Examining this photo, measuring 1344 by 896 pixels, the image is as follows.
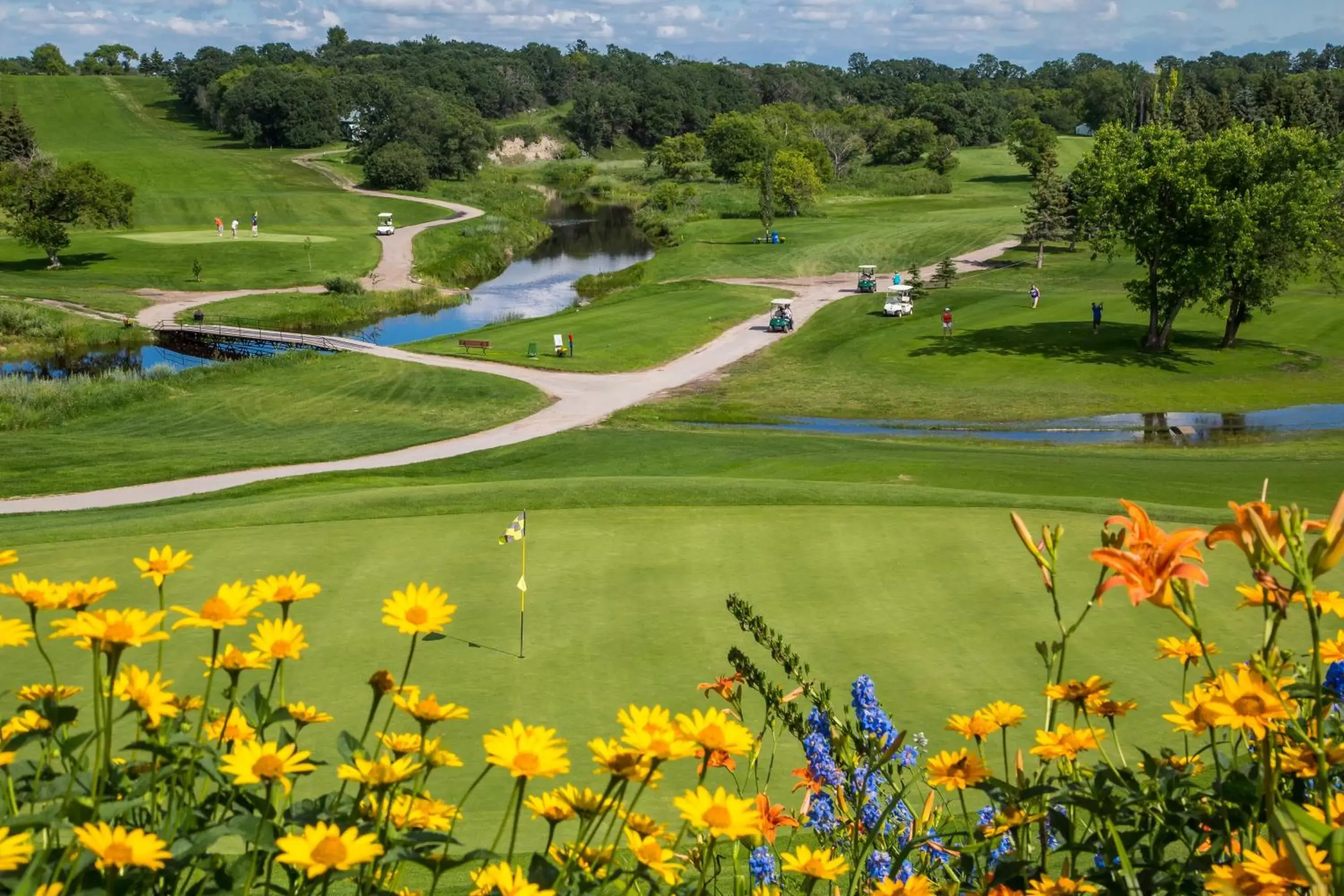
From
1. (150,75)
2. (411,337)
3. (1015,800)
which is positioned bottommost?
(411,337)

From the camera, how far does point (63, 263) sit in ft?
210

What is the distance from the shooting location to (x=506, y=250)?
78375mm

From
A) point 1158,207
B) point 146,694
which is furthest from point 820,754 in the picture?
point 1158,207

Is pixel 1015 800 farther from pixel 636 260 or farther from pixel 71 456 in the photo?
pixel 636 260

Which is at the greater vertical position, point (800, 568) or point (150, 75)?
point (150, 75)

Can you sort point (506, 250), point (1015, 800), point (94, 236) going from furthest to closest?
point (506, 250) < point (94, 236) < point (1015, 800)

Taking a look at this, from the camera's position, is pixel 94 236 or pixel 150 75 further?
pixel 150 75

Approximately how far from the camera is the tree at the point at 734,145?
10512 centimetres

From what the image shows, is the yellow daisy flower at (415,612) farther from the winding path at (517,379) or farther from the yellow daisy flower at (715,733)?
the winding path at (517,379)

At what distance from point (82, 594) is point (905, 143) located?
412 ft

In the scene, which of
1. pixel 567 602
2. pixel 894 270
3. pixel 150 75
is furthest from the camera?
pixel 150 75

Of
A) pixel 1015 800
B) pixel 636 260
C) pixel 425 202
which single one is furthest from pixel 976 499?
pixel 425 202

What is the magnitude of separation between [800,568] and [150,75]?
200 meters

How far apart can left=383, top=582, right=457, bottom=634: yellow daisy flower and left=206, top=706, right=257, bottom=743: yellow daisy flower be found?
56 cm
